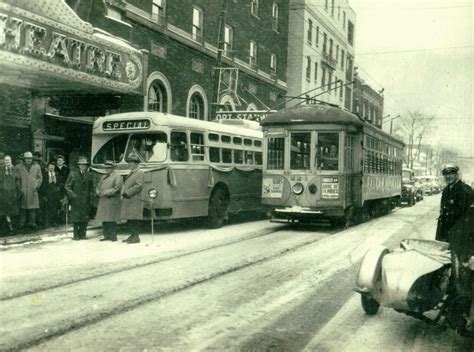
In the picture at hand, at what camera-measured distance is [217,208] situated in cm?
1520

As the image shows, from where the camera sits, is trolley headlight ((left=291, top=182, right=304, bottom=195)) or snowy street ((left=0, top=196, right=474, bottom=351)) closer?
snowy street ((left=0, top=196, right=474, bottom=351))

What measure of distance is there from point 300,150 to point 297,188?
42.3 inches

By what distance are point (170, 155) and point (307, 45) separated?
30.9 meters

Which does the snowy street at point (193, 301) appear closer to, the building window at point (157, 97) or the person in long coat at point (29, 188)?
the person in long coat at point (29, 188)

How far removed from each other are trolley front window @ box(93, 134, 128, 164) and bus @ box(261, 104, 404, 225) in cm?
414

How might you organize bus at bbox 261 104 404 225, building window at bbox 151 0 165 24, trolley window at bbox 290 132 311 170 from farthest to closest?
building window at bbox 151 0 165 24, trolley window at bbox 290 132 311 170, bus at bbox 261 104 404 225

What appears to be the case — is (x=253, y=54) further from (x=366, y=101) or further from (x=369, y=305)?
(x=366, y=101)

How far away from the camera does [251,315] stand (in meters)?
6.02

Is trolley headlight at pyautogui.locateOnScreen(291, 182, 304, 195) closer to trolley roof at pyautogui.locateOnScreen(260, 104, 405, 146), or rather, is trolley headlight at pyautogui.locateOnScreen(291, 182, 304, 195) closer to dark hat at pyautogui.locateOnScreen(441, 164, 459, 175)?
trolley roof at pyautogui.locateOnScreen(260, 104, 405, 146)

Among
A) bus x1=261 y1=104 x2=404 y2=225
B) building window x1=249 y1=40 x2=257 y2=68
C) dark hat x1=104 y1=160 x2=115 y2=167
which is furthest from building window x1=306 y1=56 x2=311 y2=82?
dark hat x1=104 y1=160 x2=115 y2=167

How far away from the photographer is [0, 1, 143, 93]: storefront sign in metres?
10.7

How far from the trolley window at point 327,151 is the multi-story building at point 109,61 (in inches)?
192

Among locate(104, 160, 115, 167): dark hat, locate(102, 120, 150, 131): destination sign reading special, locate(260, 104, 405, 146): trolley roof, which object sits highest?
locate(260, 104, 405, 146): trolley roof

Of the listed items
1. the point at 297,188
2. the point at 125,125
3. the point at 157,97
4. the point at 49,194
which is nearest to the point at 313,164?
the point at 297,188
